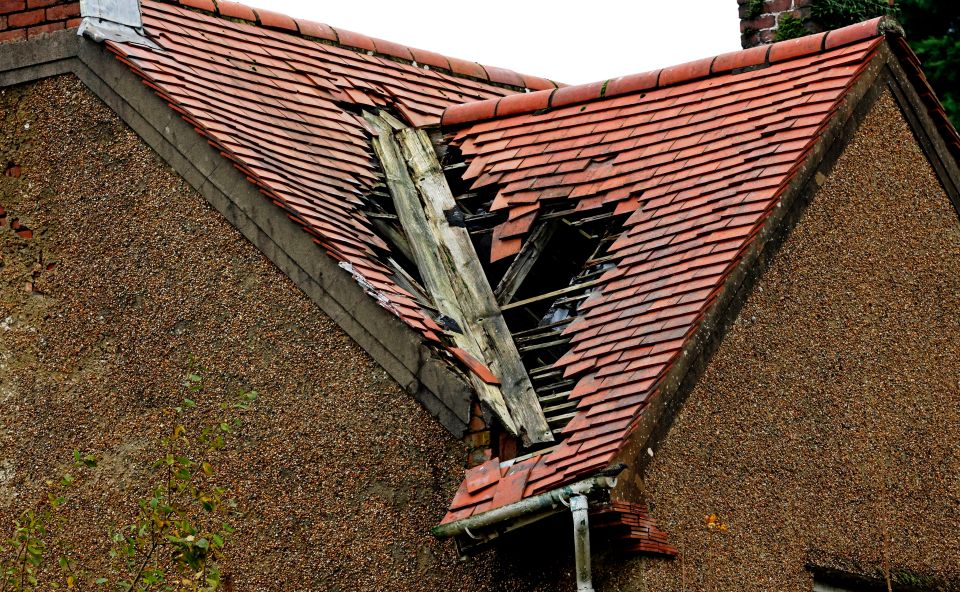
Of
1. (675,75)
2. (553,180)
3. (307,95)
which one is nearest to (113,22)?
(307,95)

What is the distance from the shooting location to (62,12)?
A: 32.8 ft

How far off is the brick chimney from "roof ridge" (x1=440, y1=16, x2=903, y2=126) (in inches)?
62.6

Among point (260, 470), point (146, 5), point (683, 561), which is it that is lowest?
point (683, 561)

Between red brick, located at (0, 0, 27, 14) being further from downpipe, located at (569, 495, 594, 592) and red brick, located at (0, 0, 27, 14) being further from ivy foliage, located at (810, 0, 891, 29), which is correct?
ivy foliage, located at (810, 0, 891, 29)

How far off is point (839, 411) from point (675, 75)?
2.78 meters

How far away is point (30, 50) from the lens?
9.95m

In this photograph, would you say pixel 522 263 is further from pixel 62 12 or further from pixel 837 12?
pixel 837 12

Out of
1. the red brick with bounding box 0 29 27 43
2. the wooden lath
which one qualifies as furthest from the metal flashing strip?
the wooden lath

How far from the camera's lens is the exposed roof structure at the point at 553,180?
8555 mm

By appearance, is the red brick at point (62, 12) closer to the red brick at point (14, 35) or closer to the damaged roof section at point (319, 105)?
the red brick at point (14, 35)

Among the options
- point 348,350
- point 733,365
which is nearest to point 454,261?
point 348,350

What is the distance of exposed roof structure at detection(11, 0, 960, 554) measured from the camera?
8555mm

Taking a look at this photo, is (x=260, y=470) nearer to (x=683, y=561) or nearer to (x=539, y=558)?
(x=539, y=558)

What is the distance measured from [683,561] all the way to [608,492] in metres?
0.73
